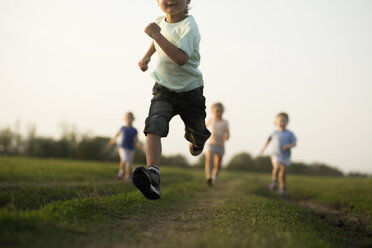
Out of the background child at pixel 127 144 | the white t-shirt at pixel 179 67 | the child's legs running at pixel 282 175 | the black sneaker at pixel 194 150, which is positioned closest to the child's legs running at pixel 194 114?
the white t-shirt at pixel 179 67

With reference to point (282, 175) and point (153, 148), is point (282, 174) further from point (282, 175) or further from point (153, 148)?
point (153, 148)

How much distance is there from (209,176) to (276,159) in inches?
108

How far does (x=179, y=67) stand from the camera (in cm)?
433

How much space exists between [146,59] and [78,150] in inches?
2027

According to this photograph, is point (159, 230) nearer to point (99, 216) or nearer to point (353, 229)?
point (99, 216)

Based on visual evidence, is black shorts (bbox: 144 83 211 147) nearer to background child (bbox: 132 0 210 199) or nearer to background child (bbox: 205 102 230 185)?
background child (bbox: 132 0 210 199)

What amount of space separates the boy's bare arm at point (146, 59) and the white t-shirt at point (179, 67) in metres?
0.23

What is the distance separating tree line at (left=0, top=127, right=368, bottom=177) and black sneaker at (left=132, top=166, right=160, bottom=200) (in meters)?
43.2

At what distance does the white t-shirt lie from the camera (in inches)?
164

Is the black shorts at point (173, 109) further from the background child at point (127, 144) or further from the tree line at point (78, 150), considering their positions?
the tree line at point (78, 150)

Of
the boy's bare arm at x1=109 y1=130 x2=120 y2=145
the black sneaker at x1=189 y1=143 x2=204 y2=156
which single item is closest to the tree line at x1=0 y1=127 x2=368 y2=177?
the boy's bare arm at x1=109 y1=130 x2=120 y2=145

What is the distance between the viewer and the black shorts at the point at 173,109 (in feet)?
13.7

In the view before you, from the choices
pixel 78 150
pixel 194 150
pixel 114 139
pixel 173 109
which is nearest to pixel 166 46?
pixel 173 109

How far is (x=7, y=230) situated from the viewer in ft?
8.03
